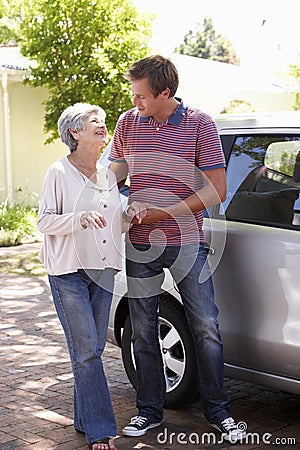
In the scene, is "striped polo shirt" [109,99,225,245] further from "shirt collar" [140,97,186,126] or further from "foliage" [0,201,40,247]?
"foliage" [0,201,40,247]

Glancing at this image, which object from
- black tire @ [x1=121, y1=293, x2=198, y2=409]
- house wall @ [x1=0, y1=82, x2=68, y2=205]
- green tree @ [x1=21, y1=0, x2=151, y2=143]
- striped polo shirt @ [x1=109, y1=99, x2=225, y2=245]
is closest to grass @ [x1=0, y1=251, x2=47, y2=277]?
green tree @ [x1=21, y1=0, x2=151, y2=143]

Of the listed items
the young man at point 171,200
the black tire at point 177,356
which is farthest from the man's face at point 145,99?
the black tire at point 177,356

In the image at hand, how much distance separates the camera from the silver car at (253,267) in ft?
15.2

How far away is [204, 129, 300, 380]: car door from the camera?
4605 mm

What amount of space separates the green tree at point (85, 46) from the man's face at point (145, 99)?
11.2m

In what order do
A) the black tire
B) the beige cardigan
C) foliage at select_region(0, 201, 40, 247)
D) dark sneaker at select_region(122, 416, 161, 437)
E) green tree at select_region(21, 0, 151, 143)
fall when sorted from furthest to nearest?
green tree at select_region(21, 0, 151, 143), foliage at select_region(0, 201, 40, 247), the black tire, dark sneaker at select_region(122, 416, 161, 437), the beige cardigan

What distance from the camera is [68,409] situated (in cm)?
552

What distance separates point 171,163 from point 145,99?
387mm

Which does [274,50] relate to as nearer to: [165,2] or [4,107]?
[165,2]

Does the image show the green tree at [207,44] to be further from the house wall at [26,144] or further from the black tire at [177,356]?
the black tire at [177,356]

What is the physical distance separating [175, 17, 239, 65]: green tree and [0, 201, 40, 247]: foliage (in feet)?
213

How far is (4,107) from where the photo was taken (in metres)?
17.0

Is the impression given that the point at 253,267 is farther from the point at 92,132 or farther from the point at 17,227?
the point at 17,227

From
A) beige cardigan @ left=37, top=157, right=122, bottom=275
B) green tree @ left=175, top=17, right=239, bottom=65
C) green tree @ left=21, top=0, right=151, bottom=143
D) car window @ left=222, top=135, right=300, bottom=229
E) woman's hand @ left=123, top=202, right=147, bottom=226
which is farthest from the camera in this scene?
green tree @ left=175, top=17, right=239, bottom=65
